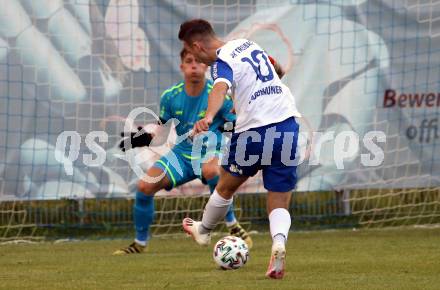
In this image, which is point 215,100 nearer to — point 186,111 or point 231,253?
point 231,253

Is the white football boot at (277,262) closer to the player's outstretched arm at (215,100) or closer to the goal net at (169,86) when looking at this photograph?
the player's outstretched arm at (215,100)

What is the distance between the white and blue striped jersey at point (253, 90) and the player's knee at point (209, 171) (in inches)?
103

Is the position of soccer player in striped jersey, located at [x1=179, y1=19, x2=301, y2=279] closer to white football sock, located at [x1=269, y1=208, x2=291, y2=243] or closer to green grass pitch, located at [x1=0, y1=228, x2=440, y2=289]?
white football sock, located at [x1=269, y1=208, x2=291, y2=243]

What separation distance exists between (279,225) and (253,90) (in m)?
0.93

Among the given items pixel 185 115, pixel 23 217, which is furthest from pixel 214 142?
pixel 23 217

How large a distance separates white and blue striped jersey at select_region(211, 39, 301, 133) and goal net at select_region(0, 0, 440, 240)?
441 centimetres

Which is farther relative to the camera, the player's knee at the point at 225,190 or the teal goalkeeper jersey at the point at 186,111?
the teal goalkeeper jersey at the point at 186,111

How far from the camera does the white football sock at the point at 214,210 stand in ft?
24.4

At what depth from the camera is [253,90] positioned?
7020mm

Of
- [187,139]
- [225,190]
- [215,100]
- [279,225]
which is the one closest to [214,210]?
[225,190]

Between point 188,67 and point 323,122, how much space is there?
2.41 metres

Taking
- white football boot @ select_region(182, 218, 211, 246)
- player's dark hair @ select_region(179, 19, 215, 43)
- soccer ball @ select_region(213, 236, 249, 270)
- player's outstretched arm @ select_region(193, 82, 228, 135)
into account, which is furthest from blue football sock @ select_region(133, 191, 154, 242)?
player's outstretched arm @ select_region(193, 82, 228, 135)

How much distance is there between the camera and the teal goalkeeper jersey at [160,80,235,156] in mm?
9742

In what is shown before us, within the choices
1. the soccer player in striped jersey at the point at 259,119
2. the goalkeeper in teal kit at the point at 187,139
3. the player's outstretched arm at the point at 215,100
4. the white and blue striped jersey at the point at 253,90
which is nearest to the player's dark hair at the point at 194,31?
the soccer player in striped jersey at the point at 259,119
